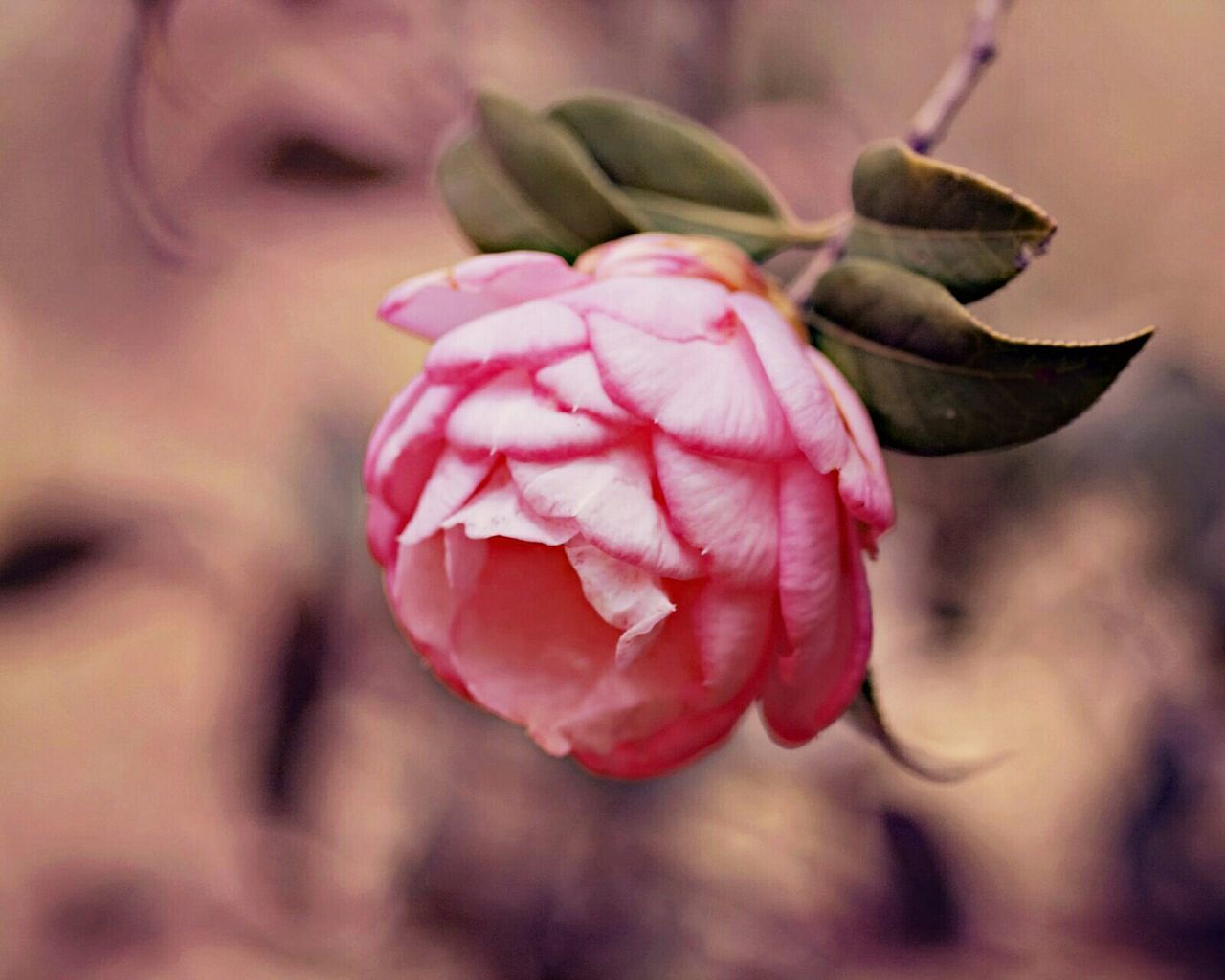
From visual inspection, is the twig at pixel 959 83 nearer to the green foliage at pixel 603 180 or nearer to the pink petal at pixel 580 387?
the green foliage at pixel 603 180

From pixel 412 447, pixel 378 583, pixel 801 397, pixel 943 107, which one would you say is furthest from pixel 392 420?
pixel 378 583

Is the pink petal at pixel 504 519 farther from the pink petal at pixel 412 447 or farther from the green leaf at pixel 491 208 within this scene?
the green leaf at pixel 491 208

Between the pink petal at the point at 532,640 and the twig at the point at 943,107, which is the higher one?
the twig at the point at 943,107

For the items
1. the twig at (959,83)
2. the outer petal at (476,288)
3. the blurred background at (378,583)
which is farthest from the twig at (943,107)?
the blurred background at (378,583)

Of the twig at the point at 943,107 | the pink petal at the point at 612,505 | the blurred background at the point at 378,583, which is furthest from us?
the blurred background at the point at 378,583

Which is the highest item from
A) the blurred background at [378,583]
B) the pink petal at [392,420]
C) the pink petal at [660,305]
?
the pink petal at [660,305]

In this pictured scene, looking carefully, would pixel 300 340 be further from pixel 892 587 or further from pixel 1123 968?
pixel 1123 968

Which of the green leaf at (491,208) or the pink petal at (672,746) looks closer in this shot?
the pink petal at (672,746)

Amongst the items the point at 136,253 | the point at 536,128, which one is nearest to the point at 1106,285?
the point at 536,128

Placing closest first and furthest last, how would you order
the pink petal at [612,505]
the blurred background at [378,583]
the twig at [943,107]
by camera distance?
the pink petal at [612,505], the twig at [943,107], the blurred background at [378,583]
